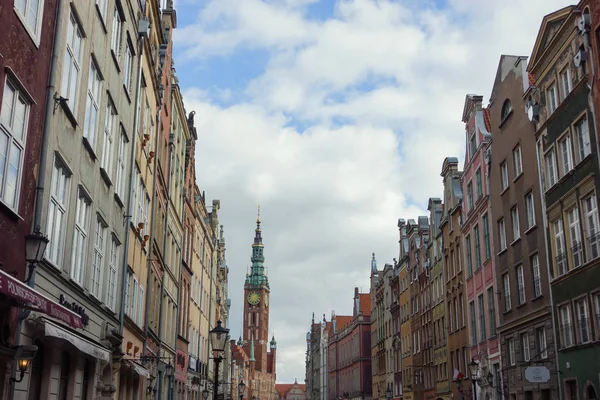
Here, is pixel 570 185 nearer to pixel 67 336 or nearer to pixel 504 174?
pixel 504 174

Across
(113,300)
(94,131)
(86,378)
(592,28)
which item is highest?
(592,28)

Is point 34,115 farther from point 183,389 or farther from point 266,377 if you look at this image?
point 266,377

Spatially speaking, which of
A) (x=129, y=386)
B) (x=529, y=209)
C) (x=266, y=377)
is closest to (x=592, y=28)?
(x=529, y=209)

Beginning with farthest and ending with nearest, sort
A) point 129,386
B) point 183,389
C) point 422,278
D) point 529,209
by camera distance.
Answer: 1. point 422,278
2. point 183,389
3. point 529,209
4. point 129,386

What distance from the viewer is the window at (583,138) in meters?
22.4

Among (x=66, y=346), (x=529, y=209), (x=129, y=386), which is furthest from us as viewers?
(x=529, y=209)

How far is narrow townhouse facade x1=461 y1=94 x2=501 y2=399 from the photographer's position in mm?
33812

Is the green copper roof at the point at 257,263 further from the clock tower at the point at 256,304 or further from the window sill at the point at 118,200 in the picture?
the window sill at the point at 118,200

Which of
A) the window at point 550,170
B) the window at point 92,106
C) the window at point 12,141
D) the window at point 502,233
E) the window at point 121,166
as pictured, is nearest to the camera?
the window at point 12,141

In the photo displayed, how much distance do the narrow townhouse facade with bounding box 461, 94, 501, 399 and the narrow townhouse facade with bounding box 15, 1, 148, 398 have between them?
18416mm

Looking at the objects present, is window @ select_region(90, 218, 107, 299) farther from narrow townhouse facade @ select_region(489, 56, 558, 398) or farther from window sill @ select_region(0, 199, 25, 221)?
narrow townhouse facade @ select_region(489, 56, 558, 398)

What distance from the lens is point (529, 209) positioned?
2856 centimetres

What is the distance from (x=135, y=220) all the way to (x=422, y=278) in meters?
33.5

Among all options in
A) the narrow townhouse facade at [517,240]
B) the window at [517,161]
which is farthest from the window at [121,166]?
the window at [517,161]
